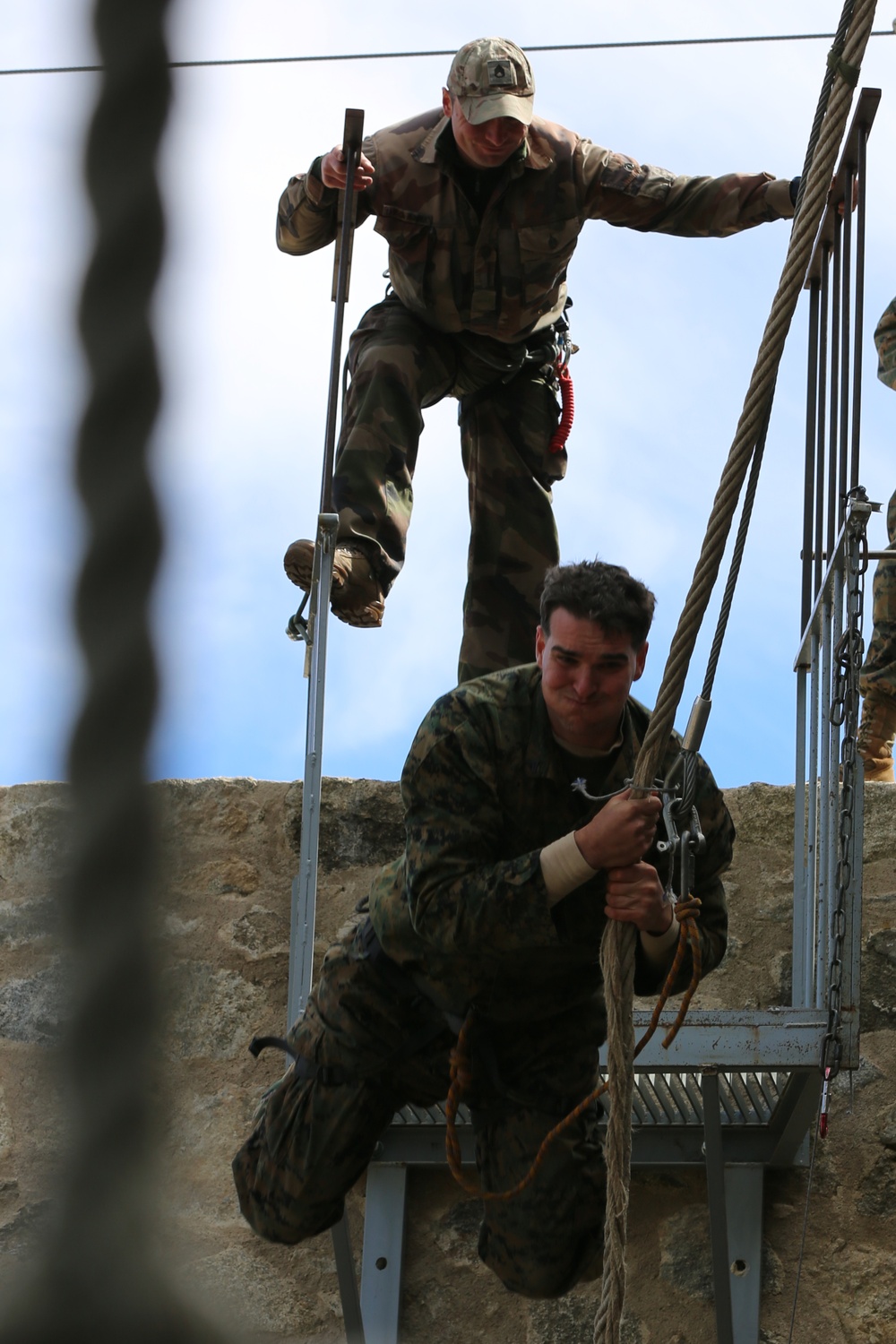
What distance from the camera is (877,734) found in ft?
14.6

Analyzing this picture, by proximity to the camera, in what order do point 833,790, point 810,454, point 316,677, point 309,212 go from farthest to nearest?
1. point 309,212
2. point 810,454
3. point 316,677
4. point 833,790

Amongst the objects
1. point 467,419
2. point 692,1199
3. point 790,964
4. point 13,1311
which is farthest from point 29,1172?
point 13,1311

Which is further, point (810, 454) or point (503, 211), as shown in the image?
point (503, 211)

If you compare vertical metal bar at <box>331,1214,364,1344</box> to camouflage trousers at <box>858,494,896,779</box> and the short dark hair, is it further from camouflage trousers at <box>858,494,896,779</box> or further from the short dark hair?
camouflage trousers at <box>858,494,896,779</box>

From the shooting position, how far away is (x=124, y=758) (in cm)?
64

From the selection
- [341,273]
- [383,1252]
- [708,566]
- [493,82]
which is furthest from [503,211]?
[383,1252]

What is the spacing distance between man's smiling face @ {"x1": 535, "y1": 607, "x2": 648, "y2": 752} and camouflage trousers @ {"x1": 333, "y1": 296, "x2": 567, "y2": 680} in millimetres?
1512

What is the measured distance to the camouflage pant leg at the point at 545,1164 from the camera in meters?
2.87

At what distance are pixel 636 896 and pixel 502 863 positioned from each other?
23cm

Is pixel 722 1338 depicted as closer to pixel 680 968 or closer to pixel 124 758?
pixel 680 968

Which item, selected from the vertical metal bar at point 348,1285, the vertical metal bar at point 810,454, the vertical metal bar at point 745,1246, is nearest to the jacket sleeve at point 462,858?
the vertical metal bar at point 348,1285

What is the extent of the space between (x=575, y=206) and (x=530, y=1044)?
2.32 metres

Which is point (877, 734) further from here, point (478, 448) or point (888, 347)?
point (478, 448)

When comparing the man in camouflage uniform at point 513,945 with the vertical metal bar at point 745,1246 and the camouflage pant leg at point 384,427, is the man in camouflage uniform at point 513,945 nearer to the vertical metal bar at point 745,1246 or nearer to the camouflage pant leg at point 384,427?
the vertical metal bar at point 745,1246
